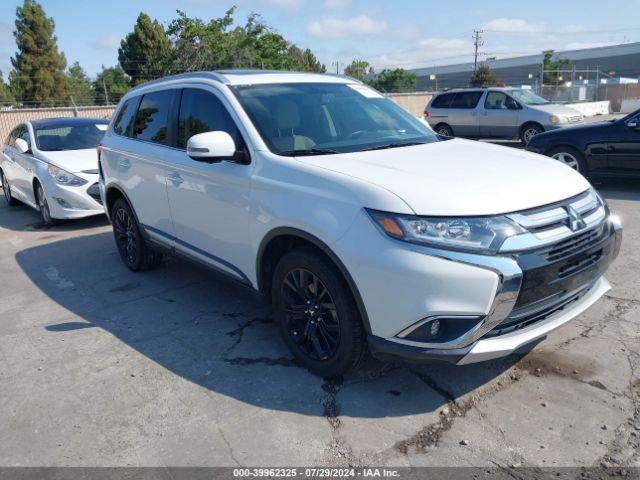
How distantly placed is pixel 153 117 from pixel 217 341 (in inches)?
89.4

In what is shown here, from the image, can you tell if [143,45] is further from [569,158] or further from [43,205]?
[569,158]

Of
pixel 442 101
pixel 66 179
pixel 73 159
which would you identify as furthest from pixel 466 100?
pixel 66 179

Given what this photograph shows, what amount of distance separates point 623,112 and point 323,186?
3532cm

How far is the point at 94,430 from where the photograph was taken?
314 cm

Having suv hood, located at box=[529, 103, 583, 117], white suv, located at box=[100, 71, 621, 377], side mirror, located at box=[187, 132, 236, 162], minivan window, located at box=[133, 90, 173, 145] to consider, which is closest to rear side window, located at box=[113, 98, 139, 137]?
minivan window, located at box=[133, 90, 173, 145]

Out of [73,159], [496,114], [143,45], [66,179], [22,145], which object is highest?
[143,45]

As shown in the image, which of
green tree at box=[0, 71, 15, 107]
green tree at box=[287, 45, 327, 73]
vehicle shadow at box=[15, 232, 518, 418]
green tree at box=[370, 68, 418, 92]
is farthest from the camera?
green tree at box=[0, 71, 15, 107]

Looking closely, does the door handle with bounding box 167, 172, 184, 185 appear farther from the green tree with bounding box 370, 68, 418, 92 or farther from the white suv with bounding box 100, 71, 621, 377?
the green tree with bounding box 370, 68, 418, 92

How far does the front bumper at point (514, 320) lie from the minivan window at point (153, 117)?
9.70 feet

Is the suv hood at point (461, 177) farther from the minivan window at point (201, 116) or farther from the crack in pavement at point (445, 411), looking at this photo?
the crack in pavement at point (445, 411)

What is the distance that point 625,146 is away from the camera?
8.38 meters

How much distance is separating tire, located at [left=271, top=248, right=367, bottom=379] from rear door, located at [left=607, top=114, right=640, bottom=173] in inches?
277

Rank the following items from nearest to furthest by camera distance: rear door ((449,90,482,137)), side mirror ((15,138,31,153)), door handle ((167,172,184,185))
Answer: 1. door handle ((167,172,184,185))
2. side mirror ((15,138,31,153))
3. rear door ((449,90,482,137))

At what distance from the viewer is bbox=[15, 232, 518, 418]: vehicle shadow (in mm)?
3344
